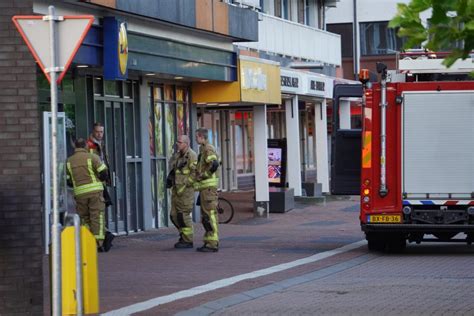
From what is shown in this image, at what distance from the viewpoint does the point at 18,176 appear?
35.3 ft

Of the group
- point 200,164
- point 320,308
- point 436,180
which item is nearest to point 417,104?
point 436,180

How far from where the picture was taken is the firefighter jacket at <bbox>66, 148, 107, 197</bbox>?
18.4 meters

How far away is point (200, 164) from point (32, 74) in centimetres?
835

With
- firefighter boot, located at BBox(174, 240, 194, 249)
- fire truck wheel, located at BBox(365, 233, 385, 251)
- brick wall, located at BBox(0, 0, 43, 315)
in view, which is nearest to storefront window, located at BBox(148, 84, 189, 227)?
firefighter boot, located at BBox(174, 240, 194, 249)

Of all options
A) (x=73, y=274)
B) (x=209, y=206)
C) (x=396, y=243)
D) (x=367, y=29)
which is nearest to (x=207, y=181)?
(x=209, y=206)

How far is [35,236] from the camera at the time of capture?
10.8 m

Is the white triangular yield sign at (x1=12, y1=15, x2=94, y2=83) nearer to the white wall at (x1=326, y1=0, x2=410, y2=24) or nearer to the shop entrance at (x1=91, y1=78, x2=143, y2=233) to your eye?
the shop entrance at (x1=91, y1=78, x2=143, y2=233)

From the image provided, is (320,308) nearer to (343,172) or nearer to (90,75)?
(343,172)

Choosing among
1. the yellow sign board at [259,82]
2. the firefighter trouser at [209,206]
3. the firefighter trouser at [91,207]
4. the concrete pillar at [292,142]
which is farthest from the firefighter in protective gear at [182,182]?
the concrete pillar at [292,142]

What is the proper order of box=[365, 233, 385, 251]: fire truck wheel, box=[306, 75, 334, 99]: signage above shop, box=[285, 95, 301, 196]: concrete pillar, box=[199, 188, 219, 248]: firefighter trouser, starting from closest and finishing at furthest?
box=[199, 188, 219, 248]: firefighter trouser, box=[365, 233, 385, 251]: fire truck wheel, box=[285, 95, 301, 196]: concrete pillar, box=[306, 75, 334, 99]: signage above shop

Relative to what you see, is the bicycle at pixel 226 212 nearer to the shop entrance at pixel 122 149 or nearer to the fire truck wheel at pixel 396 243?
the shop entrance at pixel 122 149

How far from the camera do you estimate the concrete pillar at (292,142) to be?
106ft

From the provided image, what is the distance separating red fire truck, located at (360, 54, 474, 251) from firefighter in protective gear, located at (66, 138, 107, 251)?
3905 millimetres

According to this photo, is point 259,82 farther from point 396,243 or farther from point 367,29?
point 367,29
